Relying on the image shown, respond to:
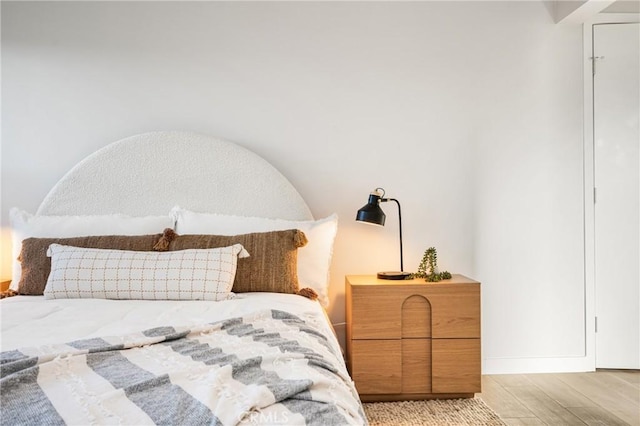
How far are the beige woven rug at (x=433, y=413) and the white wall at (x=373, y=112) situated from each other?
2.03 feet

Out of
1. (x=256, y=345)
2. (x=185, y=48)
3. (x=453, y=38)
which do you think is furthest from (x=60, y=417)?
(x=453, y=38)

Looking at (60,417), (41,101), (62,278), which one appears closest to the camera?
(60,417)

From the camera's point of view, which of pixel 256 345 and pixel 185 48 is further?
pixel 185 48

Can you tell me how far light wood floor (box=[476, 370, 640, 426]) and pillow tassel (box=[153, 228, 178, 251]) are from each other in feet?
5.85

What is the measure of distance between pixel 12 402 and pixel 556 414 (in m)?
2.34

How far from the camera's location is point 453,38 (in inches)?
127

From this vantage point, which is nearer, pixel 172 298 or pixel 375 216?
pixel 172 298

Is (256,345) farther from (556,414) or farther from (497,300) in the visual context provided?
(497,300)

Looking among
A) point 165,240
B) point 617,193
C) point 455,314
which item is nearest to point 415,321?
point 455,314

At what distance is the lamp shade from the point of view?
2.87 metres

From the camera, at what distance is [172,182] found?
3.03 m

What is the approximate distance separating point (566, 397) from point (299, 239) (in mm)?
1602

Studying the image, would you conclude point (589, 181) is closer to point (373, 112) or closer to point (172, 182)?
point (373, 112)

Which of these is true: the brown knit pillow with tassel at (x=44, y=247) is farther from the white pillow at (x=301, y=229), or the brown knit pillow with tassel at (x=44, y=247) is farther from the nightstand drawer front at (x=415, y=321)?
the nightstand drawer front at (x=415, y=321)
